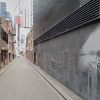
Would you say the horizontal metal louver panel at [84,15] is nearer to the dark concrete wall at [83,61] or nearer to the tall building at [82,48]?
the tall building at [82,48]

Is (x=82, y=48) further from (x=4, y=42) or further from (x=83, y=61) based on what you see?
(x=4, y=42)

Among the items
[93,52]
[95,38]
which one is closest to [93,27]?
[95,38]

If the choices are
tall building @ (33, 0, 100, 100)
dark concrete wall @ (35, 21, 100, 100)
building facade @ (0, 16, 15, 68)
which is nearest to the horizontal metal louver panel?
tall building @ (33, 0, 100, 100)

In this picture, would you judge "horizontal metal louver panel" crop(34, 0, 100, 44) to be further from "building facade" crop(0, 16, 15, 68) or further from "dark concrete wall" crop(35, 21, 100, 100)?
"building facade" crop(0, 16, 15, 68)

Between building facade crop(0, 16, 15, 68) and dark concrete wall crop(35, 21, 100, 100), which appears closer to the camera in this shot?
dark concrete wall crop(35, 21, 100, 100)

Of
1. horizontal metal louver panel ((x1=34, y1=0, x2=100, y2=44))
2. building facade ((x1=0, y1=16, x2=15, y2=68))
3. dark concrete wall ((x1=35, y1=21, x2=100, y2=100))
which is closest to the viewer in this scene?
dark concrete wall ((x1=35, y1=21, x2=100, y2=100))

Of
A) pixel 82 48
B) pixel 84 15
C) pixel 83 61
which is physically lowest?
pixel 83 61

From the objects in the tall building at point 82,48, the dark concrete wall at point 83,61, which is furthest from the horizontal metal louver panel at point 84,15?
the dark concrete wall at point 83,61

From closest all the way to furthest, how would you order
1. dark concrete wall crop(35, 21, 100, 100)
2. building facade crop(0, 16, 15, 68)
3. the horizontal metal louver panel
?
dark concrete wall crop(35, 21, 100, 100) → the horizontal metal louver panel → building facade crop(0, 16, 15, 68)

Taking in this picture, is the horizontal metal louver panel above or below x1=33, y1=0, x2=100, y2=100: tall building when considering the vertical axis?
above

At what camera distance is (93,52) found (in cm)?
757

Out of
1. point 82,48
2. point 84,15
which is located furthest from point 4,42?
point 84,15

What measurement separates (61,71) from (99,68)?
6477mm

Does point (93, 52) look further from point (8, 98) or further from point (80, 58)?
point (8, 98)
